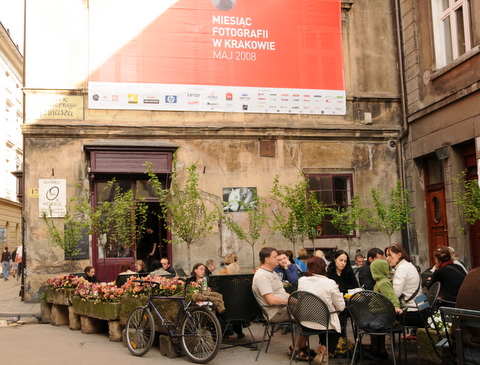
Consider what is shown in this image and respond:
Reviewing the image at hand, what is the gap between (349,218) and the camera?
48.1 ft

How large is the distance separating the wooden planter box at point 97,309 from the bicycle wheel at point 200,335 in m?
1.87

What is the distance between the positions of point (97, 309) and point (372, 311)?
4.76 meters

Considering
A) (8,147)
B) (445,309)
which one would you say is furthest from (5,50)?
(445,309)

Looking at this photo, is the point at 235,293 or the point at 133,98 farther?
the point at 133,98

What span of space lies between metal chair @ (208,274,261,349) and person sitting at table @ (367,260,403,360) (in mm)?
1791

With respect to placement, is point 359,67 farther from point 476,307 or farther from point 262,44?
point 476,307

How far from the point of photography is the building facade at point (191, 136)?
1416 centimetres

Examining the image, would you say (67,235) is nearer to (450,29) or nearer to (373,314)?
(373,314)

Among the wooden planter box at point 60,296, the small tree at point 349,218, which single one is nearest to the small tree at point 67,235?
the wooden planter box at point 60,296

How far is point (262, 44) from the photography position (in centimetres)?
1566

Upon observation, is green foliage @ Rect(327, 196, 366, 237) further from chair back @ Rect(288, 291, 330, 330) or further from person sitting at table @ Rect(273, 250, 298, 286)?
chair back @ Rect(288, 291, 330, 330)

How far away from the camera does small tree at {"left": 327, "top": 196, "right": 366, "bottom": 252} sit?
1427 centimetres

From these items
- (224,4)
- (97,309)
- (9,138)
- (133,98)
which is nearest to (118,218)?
(133,98)

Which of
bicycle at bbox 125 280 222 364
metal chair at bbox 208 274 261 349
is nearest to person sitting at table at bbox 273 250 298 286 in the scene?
metal chair at bbox 208 274 261 349
